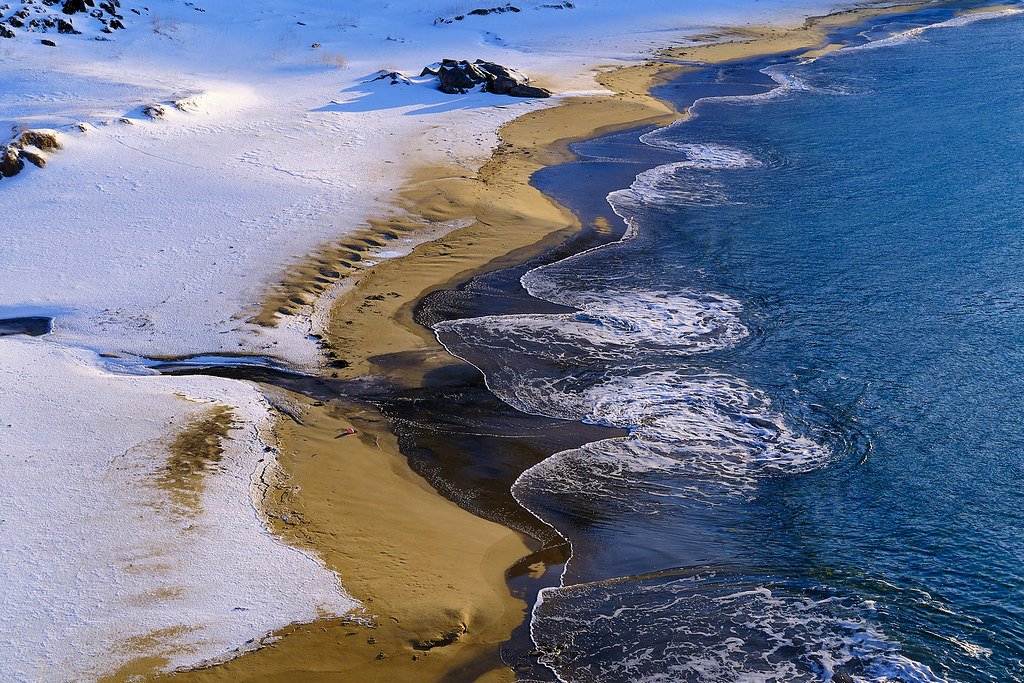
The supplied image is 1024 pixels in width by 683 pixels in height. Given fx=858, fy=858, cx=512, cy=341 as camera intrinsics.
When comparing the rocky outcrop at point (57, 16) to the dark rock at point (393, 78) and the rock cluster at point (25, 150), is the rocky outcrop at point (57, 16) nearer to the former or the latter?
the dark rock at point (393, 78)

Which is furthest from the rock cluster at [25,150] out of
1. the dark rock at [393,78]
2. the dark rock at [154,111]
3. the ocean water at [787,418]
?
the dark rock at [393,78]

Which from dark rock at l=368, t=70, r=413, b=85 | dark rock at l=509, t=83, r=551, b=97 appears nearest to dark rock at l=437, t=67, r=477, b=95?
dark rock at l=368, t=70, r=413, b=85

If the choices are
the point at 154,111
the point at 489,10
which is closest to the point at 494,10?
the point at 489,10

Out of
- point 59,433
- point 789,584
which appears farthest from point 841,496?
point 59,433

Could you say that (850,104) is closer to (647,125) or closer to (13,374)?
(647,125)

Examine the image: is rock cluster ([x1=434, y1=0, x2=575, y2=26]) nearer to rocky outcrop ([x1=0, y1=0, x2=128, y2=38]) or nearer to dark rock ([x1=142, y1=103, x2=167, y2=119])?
rocky outcrop ([x1=0, y1=0, x2=128, y2=38])

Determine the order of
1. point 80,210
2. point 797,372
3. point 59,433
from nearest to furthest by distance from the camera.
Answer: point 59,433 < point 797,372 < point 80,210
